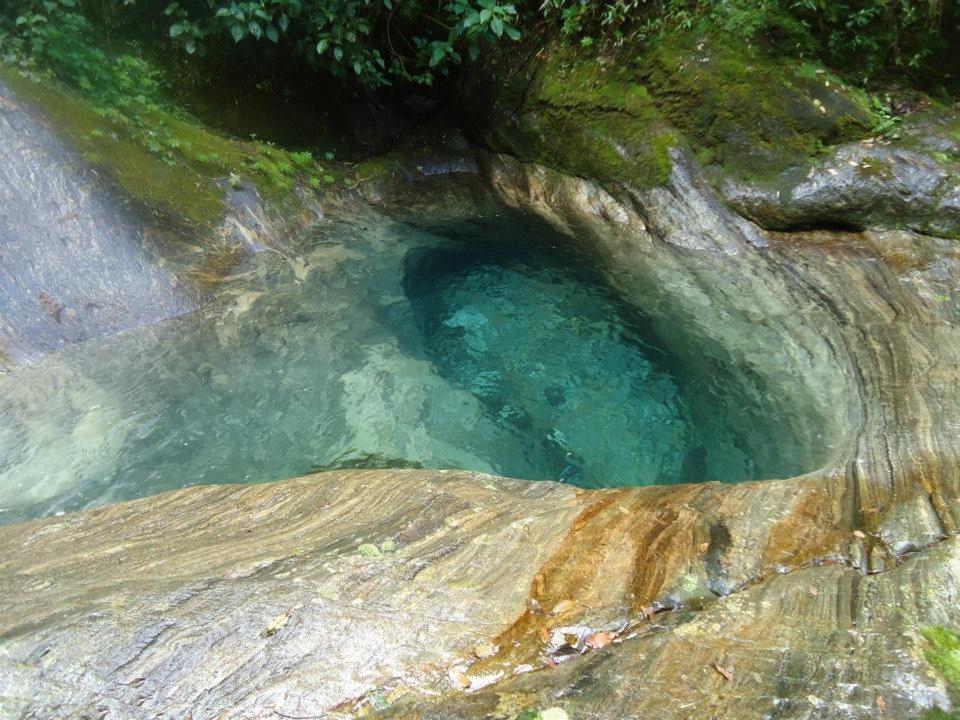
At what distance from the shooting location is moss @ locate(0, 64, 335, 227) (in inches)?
257

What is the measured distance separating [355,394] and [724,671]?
405 cm

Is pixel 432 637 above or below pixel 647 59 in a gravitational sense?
below

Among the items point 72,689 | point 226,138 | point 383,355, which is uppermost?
point 226,138

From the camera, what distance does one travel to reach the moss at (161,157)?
652 centimetres

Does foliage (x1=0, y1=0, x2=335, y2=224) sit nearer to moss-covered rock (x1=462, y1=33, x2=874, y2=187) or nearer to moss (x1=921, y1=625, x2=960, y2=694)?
moss-covered rock (x1=462, y1=33, x2=874, y2=187)

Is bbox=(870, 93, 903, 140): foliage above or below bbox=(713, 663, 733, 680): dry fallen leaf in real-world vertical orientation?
above

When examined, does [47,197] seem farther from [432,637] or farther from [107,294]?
[432,637]

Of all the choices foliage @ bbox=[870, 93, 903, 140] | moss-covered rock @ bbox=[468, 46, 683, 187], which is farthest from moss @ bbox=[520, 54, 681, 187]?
foliage @ bbox=[870, 93, 903, 140]

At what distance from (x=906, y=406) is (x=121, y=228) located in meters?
6.92

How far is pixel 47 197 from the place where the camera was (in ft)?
19.9

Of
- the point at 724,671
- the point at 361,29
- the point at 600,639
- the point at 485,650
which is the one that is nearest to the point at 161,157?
the point at 361,29

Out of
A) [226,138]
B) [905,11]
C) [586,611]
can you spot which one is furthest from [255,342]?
[905,11]

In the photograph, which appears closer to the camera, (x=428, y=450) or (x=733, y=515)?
(x=733, y=515)

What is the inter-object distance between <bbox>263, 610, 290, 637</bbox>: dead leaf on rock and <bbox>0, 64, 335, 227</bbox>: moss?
17.8 ft
